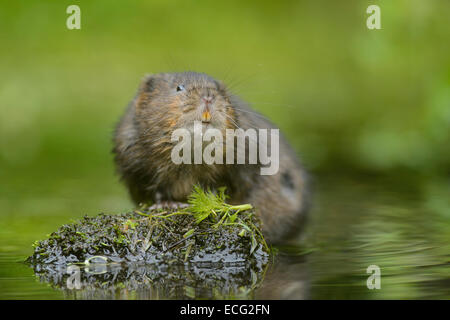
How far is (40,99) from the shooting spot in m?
15.1

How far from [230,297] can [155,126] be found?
6.50 ft

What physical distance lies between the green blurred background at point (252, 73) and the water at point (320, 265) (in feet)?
8.97

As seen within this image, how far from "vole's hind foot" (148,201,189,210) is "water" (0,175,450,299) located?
0.80 m

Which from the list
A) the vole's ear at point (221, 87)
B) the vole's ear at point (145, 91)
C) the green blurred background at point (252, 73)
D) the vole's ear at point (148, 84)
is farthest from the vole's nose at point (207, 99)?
the green blurred background at point (252, 73)

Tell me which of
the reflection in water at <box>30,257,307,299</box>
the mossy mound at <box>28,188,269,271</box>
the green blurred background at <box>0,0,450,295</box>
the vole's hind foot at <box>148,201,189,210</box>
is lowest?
the reflection in water at <box>30,257,307,299</box>

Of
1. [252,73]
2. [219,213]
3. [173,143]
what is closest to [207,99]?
[173,143]

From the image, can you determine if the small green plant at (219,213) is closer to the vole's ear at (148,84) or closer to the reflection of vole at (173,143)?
the reflection of vole at (173,143)

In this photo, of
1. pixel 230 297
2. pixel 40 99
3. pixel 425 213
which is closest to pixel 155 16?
pixel 40 99

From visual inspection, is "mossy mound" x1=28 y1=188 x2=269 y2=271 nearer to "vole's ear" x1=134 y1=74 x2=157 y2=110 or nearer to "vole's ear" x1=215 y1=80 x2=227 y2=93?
"vole's ear" x1=215 y1=80 x2=227 y2=93

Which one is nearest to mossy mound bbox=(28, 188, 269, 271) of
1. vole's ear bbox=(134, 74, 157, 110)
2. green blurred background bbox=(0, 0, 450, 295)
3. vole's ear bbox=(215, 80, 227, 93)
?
vole's ear bbox=(215, 80, 227, 93)

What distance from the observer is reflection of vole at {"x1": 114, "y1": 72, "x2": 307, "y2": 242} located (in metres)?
6.00

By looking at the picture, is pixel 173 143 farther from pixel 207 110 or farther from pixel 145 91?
pixel 145 91

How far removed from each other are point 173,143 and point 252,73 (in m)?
10.0

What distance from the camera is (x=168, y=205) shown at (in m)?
6.35
